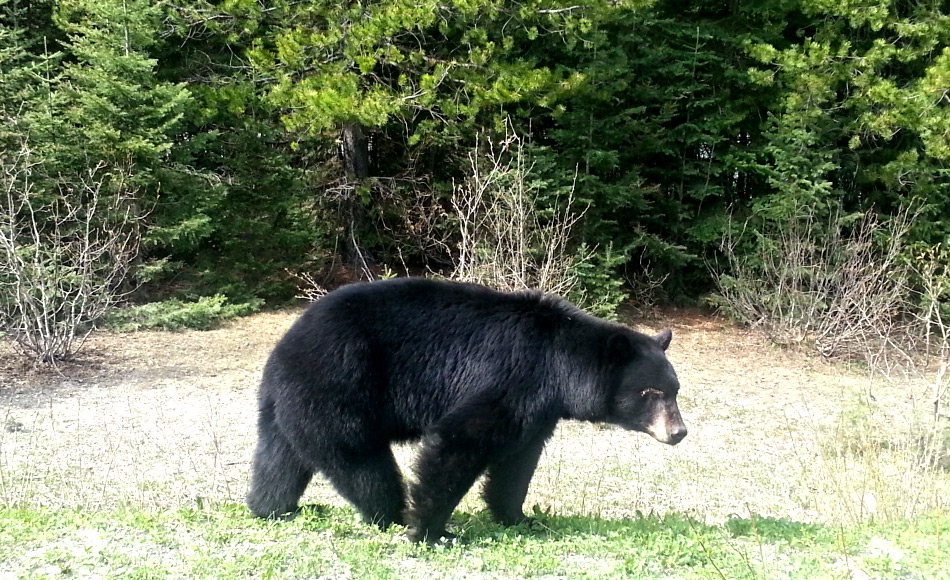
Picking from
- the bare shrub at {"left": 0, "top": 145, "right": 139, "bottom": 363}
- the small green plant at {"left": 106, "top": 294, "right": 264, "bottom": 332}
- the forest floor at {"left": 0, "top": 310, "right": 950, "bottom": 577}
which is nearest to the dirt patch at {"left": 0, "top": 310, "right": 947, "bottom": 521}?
the forest floor at {"left": 0, "top": 310, "right": 950, "bottom": 577}

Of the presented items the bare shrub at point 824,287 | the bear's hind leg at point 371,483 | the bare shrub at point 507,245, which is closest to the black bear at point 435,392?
the bear's hind leg at point 371,483

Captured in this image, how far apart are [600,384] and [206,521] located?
2.61 m

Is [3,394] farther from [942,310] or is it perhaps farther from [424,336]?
[942,310]

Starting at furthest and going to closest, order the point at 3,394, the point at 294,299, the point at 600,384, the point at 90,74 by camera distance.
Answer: the point at 294,299, the point at 90,74, the point at 3,394, the point at 600,384

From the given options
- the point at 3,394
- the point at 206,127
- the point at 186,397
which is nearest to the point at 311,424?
the point at 186,397

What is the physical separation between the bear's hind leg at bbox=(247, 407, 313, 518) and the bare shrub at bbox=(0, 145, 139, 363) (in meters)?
6.74

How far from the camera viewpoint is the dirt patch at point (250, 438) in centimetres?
739

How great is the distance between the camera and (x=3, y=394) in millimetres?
9961

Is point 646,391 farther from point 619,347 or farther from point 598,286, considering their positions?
point 598,286

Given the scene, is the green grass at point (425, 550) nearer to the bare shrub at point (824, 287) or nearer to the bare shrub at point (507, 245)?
the bare shrub at point (507, 245)

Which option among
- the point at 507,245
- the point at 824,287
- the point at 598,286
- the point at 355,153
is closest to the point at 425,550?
the point at 507,245

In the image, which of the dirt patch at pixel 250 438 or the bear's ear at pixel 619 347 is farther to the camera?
the dirt patch at pixel 250 438

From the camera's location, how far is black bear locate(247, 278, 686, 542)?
4.76 m

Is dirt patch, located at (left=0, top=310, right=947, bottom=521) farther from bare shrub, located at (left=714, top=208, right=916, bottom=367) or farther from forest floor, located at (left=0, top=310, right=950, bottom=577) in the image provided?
bare shrub, located at (left=714, top=208, right=916, bottom=367)
